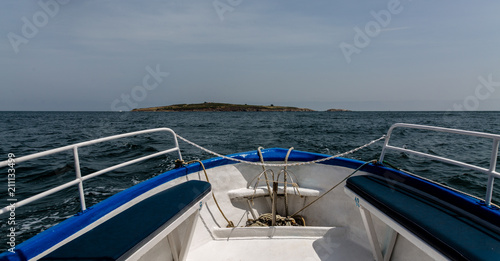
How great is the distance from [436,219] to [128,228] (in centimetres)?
249

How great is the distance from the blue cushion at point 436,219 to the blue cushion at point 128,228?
6.04ft

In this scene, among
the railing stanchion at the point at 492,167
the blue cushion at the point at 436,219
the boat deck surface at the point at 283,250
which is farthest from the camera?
the boat deck surface at the point at 283,250

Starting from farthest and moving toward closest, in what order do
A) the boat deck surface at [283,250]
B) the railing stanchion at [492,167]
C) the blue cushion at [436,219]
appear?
the boat deck surface at [283,250] < the railing stanchion at [492,167] < the blue cushion at [436,219]

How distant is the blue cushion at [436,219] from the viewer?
5.70 ft

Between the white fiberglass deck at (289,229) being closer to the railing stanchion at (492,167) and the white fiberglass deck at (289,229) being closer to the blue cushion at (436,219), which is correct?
the blue cushion at (436,219)

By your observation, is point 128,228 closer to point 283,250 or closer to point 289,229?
point 283,250

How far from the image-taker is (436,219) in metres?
2.11

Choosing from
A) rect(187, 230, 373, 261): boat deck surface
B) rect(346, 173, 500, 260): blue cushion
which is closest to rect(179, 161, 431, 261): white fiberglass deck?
rect(187, 230, 373, 261): boat deck surface

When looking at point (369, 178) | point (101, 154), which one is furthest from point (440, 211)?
point (101, 154)

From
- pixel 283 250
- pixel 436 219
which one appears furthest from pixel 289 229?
pixel 436 219

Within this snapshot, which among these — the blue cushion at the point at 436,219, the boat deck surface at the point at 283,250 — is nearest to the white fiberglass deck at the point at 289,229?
the boat deck surface at the point at 283,250

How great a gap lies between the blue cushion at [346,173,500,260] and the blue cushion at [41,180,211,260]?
1841 mm

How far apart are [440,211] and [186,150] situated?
1235 centimetres

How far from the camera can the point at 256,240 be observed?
3.52 meters
